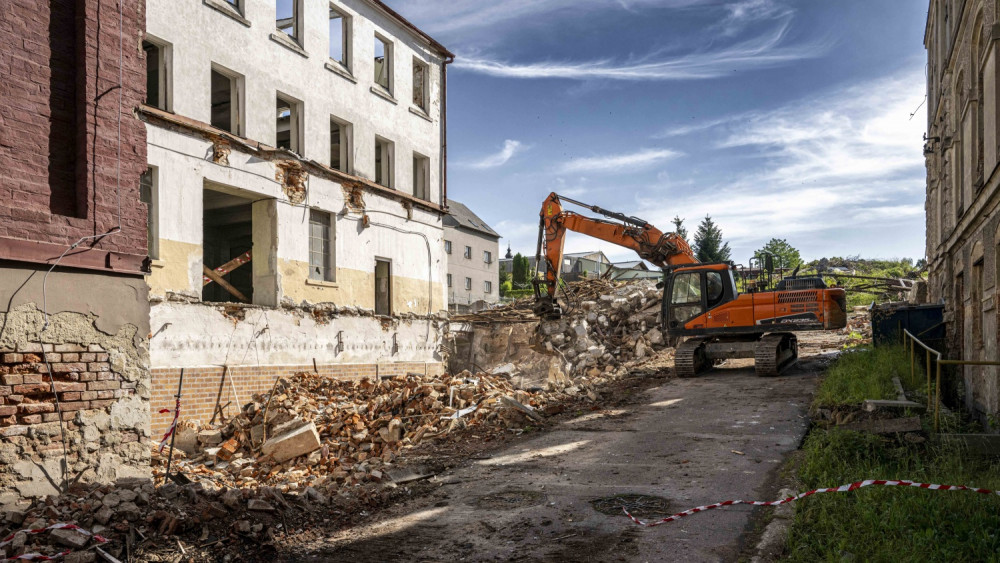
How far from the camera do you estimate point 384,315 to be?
59.6 feet

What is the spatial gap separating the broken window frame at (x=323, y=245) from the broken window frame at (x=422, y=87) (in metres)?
5.88

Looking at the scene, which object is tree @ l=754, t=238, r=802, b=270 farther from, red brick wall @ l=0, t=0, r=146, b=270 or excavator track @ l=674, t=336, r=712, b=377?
red brick wall @ l=0, t=0, r=146, b=270

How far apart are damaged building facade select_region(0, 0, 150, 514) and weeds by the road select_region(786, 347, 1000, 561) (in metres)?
6.92

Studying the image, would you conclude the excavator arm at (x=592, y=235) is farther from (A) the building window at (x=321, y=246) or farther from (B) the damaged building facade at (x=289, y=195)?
(A) the building window at (x=321, y=246)

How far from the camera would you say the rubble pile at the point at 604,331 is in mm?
21281

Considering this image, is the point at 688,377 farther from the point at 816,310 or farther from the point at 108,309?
the point at 108,309

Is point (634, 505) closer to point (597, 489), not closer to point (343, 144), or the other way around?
point (597, 489)

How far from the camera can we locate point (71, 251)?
7031 millimetres

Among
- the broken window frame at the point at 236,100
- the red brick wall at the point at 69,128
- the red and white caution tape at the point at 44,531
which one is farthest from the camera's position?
the broken window frame at the point at 236,100

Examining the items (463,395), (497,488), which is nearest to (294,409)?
(463,395)

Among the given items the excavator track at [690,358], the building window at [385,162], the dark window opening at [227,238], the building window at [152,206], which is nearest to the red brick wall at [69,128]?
the building window at [152,206]

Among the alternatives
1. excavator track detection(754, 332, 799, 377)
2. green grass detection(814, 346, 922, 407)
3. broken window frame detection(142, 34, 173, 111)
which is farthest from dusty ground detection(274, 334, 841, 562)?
broken window frame detection(142, 34, 173, 111)

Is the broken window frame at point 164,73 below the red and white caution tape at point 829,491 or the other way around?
the other way around

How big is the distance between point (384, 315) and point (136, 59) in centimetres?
1074
